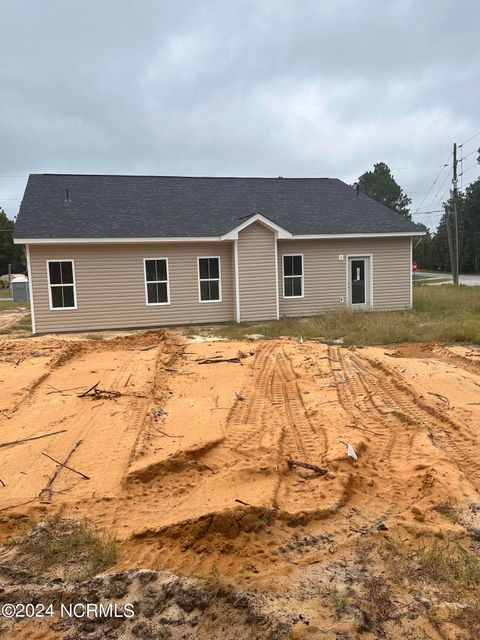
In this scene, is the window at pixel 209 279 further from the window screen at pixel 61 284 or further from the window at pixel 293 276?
the window screen at pixel 61 284

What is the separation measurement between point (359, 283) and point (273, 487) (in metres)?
14.8

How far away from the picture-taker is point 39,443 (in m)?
5.22

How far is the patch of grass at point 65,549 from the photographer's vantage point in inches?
124

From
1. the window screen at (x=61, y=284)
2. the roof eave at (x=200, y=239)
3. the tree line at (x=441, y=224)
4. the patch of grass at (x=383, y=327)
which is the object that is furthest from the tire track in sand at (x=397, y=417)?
the tree line at (x=441, y=224)

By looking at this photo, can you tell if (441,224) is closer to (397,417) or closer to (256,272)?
(256,272)

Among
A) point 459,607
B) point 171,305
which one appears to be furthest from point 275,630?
point 171,305

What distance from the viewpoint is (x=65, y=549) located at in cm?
334

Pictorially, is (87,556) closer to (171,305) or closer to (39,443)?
(39,443)

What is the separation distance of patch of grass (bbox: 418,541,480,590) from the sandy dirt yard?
0.04 ft

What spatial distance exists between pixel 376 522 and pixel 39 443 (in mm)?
3538

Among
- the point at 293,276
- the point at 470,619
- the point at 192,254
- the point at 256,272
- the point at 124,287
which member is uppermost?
the point at 192,254

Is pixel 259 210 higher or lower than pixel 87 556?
higher

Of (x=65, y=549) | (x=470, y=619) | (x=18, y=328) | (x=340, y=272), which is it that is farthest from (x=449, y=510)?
(x=18, y=328)

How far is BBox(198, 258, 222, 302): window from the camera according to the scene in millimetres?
16469
